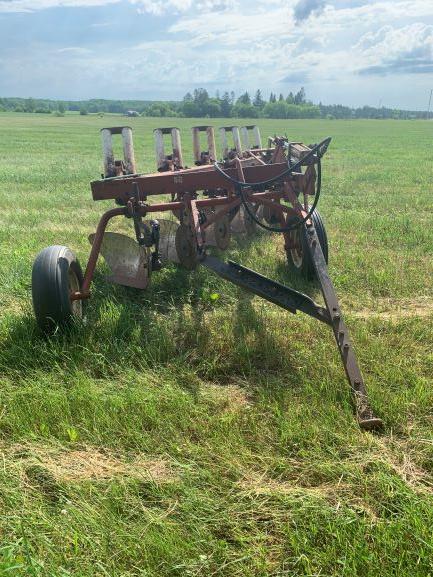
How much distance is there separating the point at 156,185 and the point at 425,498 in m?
2.97

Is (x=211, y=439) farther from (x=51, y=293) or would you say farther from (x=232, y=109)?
(x=232, y=109)

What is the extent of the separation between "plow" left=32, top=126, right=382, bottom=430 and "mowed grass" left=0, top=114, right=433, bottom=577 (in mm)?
203

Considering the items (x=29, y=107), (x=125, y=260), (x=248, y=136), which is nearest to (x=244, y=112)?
(x=29, y=107)

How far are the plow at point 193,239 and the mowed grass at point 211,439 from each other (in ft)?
0.67

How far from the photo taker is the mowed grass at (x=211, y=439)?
194 centimetres

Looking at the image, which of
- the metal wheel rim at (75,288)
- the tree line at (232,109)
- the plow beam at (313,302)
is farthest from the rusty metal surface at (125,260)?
the tree line at (232,109)

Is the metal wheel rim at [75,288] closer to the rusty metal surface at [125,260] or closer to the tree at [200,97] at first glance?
the rusty metal surface at [125,260]

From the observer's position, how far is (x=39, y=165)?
1700 cm

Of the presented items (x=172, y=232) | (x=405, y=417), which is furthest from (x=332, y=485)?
(x=172, y=232)

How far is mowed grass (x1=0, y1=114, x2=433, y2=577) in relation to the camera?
194 cm

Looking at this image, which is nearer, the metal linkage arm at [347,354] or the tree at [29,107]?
the metal linkage arm at [347,354]

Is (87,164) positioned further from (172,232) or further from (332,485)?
(332,485)

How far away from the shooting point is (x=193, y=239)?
390cm

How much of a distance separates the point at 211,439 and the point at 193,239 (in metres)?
1.74
